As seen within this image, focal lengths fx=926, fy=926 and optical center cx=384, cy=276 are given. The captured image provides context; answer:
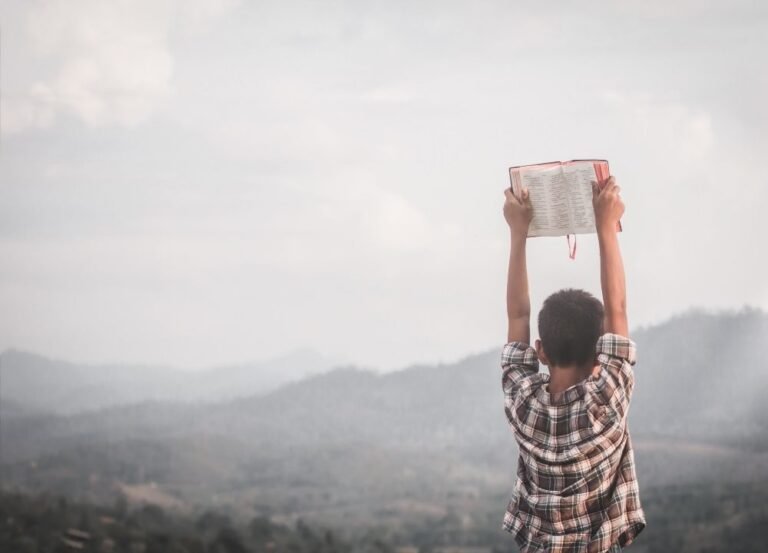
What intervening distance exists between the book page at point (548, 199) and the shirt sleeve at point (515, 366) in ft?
0.73

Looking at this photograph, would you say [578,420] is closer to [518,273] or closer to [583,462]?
[583,462]

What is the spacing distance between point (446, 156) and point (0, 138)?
2121mm

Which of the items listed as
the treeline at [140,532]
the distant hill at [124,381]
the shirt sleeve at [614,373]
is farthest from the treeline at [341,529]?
the shirt sleeve at [614,373]

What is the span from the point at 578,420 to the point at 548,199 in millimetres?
396

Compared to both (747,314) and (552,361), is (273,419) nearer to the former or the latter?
(747,314)

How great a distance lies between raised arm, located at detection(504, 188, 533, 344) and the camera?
5.09 ft

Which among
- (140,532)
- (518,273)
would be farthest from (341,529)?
(518,273)

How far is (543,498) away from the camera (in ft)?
4.59

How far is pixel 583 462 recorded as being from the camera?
1.38 m

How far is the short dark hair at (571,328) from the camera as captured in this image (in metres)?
1.44

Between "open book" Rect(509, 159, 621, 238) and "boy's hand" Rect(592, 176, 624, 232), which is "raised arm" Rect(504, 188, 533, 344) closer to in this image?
"open book" Rect(509, 159, 621, 238)

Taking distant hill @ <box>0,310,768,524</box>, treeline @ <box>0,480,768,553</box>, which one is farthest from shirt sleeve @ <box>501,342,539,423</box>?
distant hill @ <box>0,310,768,524</box>

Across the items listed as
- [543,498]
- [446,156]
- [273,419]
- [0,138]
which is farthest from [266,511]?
[543,498]

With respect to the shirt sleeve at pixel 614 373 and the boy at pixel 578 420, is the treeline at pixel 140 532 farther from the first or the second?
the shirt sleeve at pixel 614 373
